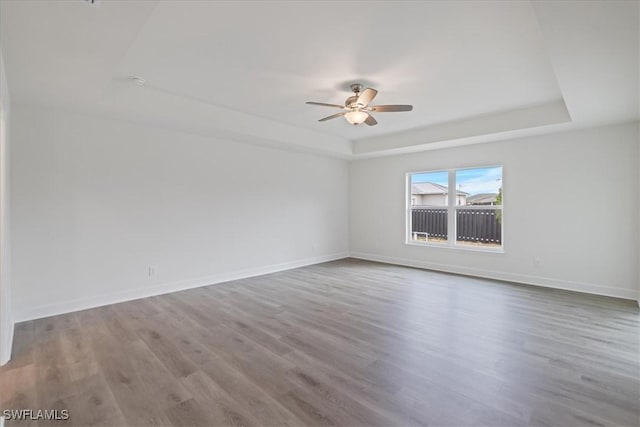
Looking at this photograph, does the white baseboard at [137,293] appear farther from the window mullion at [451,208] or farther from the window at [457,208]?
the window mullion at [451,208]

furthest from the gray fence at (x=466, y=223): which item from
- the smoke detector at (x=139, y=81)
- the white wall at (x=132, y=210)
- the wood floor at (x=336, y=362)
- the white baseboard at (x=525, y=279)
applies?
the smoke detector at (x=139, y=81)

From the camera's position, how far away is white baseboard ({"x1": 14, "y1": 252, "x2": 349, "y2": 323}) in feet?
11.3

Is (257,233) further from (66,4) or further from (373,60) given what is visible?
(66,4)

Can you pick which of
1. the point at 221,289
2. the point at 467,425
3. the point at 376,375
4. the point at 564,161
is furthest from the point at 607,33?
the point at 221,289

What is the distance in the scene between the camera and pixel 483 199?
5.46m

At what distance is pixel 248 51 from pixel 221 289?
327 cm

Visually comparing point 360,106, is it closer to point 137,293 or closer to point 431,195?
point 431,195

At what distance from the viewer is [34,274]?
11.3ft

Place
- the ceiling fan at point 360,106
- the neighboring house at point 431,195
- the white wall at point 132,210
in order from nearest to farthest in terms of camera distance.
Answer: the ceiling fan at point 360,106 < the white wall at point 132,210 < the neighboring house at point 431,195

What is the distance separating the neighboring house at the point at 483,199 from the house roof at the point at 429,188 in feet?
0.69

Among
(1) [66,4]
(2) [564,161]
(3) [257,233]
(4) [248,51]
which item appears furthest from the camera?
(3) [257,233]

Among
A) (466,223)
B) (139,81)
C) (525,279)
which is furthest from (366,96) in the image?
(525,279)

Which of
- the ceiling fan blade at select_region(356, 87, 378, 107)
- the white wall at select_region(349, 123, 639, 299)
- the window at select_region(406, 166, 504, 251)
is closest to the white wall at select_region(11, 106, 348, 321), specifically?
the window at select_region(406, 166, 504, 251)

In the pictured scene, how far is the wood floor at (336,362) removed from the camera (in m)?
1.88
